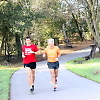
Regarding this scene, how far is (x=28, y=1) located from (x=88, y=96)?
22135 mm

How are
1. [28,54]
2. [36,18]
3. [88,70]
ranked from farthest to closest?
[36,18]
[88,70]
[28,54]

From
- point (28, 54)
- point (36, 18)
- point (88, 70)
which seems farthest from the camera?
point (36, 18)

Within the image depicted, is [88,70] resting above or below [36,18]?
below

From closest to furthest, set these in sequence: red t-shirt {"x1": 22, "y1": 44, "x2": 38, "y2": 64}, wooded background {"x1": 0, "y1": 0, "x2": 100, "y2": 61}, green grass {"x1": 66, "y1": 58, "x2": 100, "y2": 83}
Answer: red t-shirt {"x1": 22, "y1": 44, "x2": 38, "y2": 64}
green grass {"x1": 66, "y1": 58, "x2": 100, "y2": 83}
wooded background {"x1": 0, "y1": 0, "x2": 100, "y2": 61}

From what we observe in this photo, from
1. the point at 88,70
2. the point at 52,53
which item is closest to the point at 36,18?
the point at 88,70

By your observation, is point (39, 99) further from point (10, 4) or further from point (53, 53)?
point (10, 4)

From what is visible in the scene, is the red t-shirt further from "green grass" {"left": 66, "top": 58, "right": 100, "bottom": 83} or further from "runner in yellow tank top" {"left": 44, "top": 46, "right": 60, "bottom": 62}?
"green grass" {"left": 66, "top": 58, "right": 100, "bottom": 83}

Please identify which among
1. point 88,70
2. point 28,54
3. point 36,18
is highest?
point 36,18

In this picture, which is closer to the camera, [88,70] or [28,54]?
[28,54]

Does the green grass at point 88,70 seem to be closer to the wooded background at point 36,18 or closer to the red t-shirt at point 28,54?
the red t-shirt at point 28,54

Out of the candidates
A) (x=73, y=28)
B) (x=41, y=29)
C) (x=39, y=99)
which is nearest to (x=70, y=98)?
(x=39, y=99)

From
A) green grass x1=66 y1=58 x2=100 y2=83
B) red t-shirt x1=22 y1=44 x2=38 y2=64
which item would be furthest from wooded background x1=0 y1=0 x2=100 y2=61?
red t-shirt x1=22 y1=44 x2=38 y2=64

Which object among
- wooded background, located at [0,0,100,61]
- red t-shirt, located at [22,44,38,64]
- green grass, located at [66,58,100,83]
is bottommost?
green grass, located at [66,58,100,83]

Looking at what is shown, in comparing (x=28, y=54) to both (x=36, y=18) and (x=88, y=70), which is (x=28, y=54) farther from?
(x=36, y=18)
